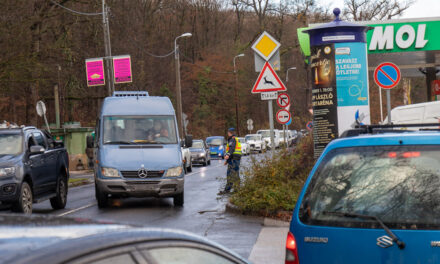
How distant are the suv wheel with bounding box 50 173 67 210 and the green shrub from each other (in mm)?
4010

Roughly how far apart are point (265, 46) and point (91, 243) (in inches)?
512

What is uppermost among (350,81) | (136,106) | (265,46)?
(265,46)

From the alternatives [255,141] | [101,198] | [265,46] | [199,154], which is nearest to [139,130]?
[101,198]

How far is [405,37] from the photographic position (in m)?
23.5

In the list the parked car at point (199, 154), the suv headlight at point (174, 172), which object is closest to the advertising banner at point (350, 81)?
the suv headlight at point (174, 172)

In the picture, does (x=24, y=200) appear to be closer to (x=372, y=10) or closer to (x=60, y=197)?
(x=60, y=197)

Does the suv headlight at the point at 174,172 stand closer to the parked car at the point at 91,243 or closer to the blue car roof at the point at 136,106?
the blue car roof at the point at 136,106

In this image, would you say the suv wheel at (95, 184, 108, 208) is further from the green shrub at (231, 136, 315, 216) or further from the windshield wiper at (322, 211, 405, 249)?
the windshield wiper at (322, 211, 405, 249)

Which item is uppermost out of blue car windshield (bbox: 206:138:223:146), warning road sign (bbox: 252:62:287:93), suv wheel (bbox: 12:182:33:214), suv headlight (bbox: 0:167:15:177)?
warning road sign (bbox: 252:62:287:93)

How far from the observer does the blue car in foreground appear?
4.66 m

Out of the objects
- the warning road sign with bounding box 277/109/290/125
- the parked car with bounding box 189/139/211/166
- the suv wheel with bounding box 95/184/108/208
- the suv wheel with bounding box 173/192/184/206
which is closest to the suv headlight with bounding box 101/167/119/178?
the suv wheel with bounding box 95/184/108/208

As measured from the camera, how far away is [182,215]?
14.4m

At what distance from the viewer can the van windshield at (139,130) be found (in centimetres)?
1642

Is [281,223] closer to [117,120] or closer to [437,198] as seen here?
[117,120]
